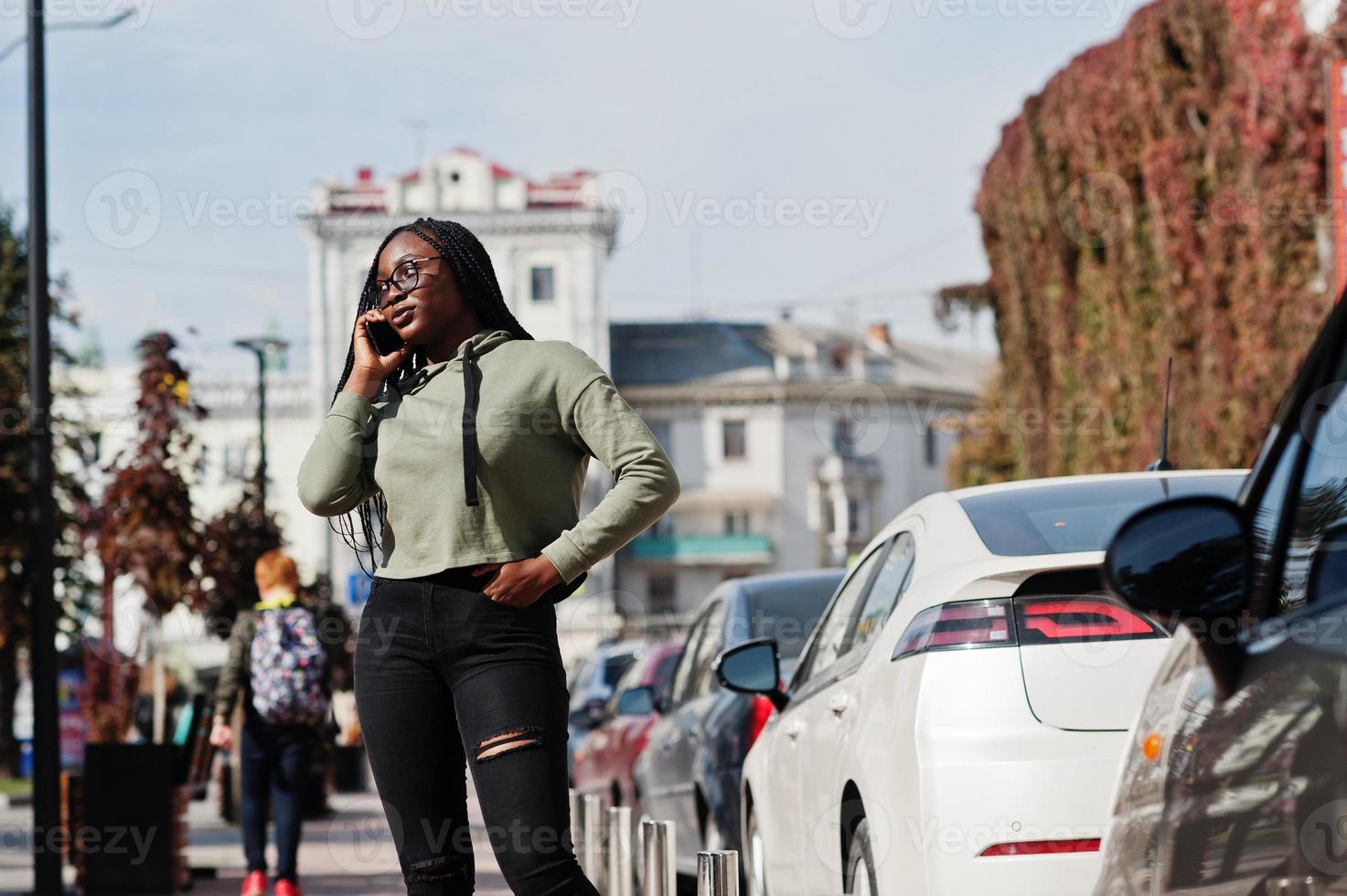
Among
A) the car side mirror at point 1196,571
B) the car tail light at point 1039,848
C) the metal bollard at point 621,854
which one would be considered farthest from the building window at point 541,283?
the car side mirror at point 1196,571

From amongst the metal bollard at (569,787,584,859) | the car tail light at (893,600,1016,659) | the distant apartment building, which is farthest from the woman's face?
the distant apartment building

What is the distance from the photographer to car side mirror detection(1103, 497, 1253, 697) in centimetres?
258

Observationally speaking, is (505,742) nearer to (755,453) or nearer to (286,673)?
(286,673)

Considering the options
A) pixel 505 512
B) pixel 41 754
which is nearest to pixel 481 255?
pixel 505 512

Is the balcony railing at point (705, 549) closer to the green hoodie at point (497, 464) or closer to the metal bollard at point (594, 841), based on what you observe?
the metal bollard at point (594, 841)

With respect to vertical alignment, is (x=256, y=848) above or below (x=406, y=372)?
below

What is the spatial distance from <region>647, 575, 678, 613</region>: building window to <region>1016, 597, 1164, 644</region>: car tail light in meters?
81.7

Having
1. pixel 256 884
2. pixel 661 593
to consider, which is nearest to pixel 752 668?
pixel 256 884

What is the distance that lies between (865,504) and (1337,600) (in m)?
87.8

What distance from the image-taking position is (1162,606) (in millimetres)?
2602

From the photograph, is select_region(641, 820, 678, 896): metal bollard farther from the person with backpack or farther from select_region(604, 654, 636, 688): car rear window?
select_region(604, 654, 636, 688): car rear window

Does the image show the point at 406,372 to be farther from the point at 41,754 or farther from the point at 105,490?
the point at 105,490

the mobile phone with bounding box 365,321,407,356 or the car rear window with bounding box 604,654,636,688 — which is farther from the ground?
the mobile phone with bounding box 365,321,407,356

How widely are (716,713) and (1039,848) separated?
4.37m
